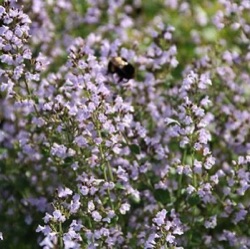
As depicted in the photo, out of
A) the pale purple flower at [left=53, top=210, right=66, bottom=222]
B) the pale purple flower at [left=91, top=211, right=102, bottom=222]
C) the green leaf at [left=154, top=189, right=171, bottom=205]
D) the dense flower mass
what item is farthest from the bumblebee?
the pale purple flower at [left=53, top=210, right=66, bottom=222]

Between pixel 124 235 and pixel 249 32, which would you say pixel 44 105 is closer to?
pixel 124 235

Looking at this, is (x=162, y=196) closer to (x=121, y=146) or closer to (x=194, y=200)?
(x=194, y=200)

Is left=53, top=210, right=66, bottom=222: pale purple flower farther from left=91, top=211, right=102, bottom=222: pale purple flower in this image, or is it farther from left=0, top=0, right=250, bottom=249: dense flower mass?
left=91, top=211, right=102, bottom=222: pale purple flower

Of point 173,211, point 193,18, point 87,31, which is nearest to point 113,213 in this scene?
point 173,211

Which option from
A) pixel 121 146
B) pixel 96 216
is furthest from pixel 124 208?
pixel 121 146

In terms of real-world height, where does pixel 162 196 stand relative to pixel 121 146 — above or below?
below

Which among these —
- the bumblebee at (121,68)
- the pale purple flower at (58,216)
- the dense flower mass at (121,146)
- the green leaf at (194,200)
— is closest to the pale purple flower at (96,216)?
the dense flower mass at (121,146)

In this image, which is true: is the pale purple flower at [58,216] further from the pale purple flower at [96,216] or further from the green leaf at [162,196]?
the green leaf at [162,196]
